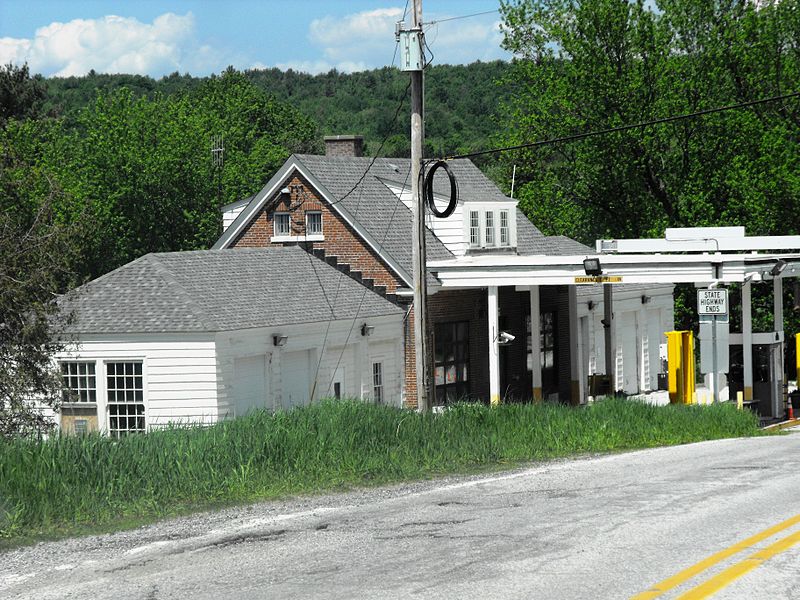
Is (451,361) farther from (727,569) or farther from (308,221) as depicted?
(727,569)

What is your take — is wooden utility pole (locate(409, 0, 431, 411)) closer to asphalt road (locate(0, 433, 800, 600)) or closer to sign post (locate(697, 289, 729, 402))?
sign post (locate(697, 289, 729, 402))

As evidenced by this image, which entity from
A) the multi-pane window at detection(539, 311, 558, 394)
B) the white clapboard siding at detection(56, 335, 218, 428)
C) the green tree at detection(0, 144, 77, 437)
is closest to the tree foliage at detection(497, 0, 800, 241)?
the multi-pane window at detection(539, 311, 558, 394)

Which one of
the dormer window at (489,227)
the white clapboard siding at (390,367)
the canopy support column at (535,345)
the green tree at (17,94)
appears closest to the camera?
the white clapboard siding at (390,367)

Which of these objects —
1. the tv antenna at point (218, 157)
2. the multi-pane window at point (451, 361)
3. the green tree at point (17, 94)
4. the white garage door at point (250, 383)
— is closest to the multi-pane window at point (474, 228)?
the multi-pane window at point (451, 361)

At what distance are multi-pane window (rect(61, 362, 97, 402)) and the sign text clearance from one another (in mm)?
13304

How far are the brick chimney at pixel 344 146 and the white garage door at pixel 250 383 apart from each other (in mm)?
13406

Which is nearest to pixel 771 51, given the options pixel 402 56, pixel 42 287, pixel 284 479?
pixel 402 56

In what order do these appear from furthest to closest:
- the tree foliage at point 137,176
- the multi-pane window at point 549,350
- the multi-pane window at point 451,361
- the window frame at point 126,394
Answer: the tree foliage at point 137,176 → the multi-pane window at point 549,350 → the multi-pane window at point 451,361 → the window frame at point 126,394

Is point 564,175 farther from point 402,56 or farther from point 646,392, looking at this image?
point 402,56

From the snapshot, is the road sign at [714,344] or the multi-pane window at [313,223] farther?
the multi-pane window at [313,223]

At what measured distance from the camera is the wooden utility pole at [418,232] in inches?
950

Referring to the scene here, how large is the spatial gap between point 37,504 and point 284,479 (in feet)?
11.0

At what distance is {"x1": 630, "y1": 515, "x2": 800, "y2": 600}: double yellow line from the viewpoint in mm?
9266

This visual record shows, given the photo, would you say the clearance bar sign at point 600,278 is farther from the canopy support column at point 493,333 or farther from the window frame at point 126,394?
the window frame at point 126,394
